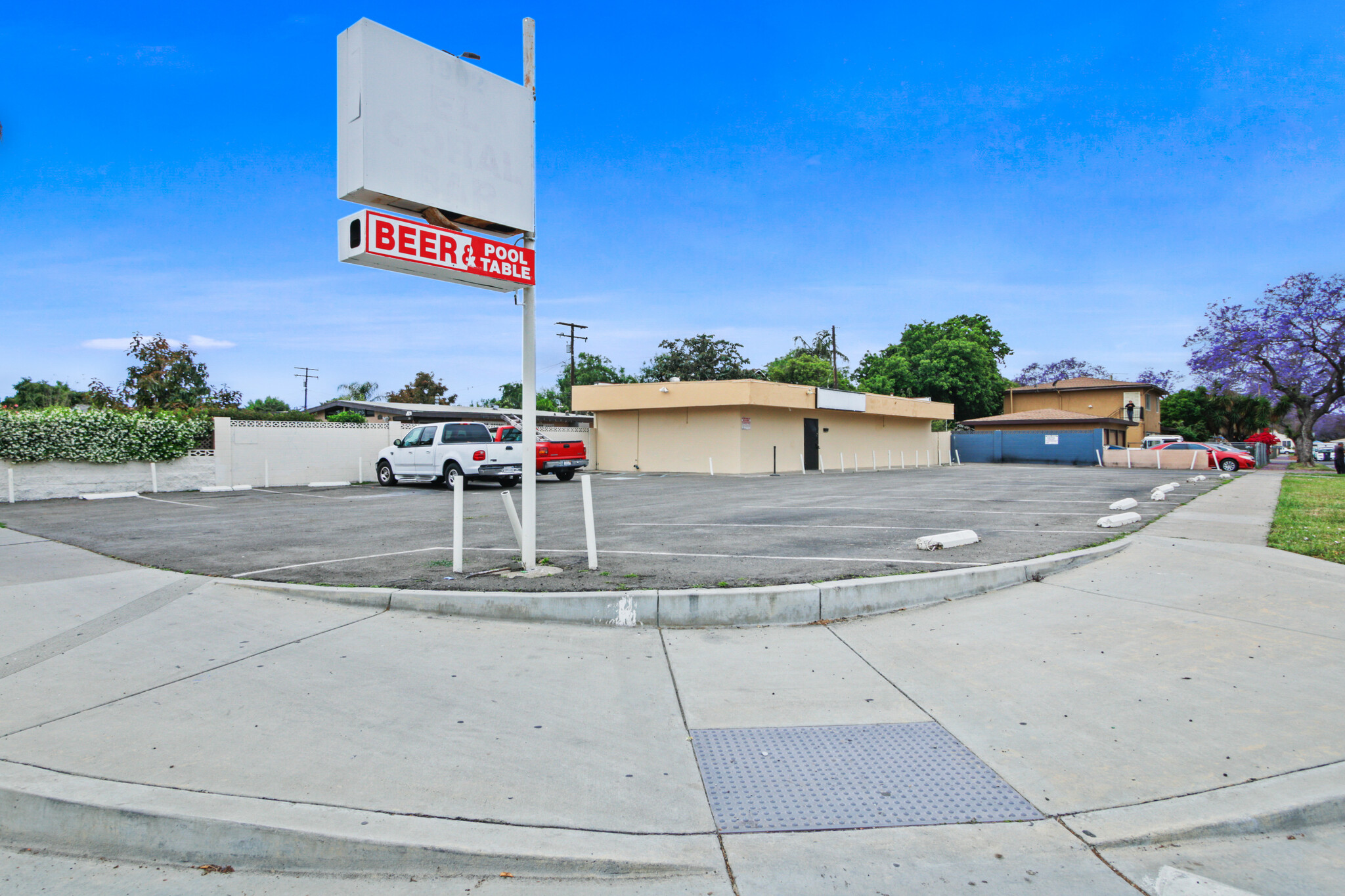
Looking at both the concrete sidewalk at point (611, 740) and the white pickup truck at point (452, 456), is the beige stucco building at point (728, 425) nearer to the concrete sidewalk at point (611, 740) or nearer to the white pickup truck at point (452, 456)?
the white pickup truck at point (452, 456)

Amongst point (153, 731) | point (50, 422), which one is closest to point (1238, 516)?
point (153, 731)

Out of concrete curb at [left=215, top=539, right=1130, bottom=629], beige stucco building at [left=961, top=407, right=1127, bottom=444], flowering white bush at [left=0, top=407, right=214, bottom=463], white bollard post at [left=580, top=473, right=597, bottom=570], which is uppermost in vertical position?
beige stucco building at [left=961, top=407, right=1127, bottom=444]

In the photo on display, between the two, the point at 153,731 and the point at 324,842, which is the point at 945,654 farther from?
the point at 153,731

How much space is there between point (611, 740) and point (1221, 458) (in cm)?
3684

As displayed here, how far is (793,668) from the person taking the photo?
4637 millimetres

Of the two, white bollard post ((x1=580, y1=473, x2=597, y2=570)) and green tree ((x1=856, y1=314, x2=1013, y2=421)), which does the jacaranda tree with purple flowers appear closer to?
green tree ((x1=856, y1=314, x2=1013, y2=421))

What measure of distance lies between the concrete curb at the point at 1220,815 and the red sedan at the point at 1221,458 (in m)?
33.9

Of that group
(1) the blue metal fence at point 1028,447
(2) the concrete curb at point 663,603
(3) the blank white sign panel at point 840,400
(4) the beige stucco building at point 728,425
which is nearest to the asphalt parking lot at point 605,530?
(2) the concrete curb at point 663,603

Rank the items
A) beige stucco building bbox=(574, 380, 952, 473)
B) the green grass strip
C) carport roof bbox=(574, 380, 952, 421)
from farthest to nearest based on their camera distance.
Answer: beige stucco building bbox=(574, 380, 952, 473), carport roof bbox=(574, 380, 952, 421), the green grass strip

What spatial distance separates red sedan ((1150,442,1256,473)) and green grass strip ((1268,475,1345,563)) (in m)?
13.5

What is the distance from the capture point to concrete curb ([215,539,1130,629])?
5.54m

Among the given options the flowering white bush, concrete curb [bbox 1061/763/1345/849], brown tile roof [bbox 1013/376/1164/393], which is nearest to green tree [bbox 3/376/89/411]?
the flowering white bush

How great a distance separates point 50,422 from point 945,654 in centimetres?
2076

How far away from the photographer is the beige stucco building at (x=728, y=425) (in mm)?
27484
